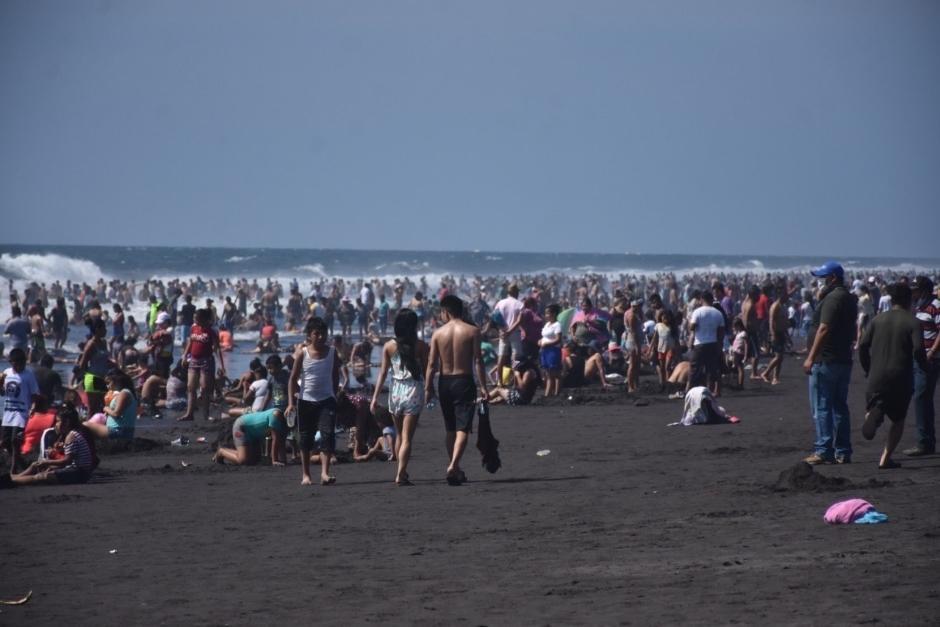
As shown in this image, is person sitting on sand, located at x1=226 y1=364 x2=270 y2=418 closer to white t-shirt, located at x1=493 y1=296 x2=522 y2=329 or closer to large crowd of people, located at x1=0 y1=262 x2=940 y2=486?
large crowd of people, located at x1=0 y1=262 x2=940 y2=486

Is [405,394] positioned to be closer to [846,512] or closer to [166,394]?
[846,512]

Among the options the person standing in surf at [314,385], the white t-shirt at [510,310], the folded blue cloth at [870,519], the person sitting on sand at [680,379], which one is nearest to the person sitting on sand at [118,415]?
the person standing in surf at [314,385]

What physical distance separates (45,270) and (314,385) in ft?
242

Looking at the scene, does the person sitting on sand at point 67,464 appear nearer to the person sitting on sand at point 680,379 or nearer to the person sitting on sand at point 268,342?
the person sitting on sand at point 680,379

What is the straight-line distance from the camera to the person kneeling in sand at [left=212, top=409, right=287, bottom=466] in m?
13.5

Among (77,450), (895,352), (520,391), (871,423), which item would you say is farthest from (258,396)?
(895,352)

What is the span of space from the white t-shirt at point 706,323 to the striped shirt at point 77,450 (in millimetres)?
8985

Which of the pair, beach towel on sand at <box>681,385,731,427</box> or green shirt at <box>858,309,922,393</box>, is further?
beach towel on sand at <box>681,385,731,427</box>

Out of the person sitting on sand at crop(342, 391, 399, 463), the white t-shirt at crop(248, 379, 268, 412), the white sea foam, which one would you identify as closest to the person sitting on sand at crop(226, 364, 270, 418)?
the white t-shirt at crop(248, 379, 268, 412)

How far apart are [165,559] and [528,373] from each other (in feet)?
39.8

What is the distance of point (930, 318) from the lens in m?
11.6

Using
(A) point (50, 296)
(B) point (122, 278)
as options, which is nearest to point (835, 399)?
(A) point (50, 296)

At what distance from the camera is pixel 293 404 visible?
11430 mm

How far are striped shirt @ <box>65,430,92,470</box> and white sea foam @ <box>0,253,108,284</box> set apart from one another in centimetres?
6672
